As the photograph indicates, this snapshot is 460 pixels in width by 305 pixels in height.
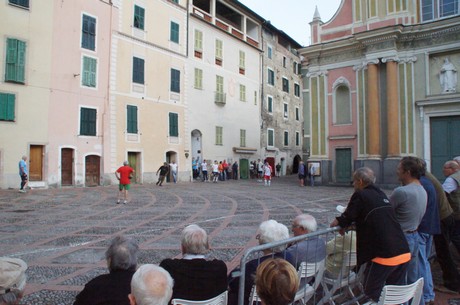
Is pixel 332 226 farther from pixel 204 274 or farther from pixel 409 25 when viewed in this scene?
pixel 409 25

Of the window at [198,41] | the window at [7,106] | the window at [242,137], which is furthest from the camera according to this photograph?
the window at [242,137]

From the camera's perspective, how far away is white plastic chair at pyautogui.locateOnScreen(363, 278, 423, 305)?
3.11 metres

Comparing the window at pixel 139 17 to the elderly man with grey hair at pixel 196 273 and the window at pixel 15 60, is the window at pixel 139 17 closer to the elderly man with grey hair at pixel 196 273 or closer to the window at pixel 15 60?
the window at pixel 15 60

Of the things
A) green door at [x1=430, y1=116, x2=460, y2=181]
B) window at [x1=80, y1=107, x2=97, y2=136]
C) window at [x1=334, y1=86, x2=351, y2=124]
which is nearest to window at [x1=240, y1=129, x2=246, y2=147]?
window at [x1=334, y1=86, x2=351, y2=124]

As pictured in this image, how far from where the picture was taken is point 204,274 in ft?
10.2

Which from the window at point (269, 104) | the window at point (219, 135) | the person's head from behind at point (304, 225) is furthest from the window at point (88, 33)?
the person's head from behind at point (304, 225)

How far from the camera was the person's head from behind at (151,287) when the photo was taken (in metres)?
2.33

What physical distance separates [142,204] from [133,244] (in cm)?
1042

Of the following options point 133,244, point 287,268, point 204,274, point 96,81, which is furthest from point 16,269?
point 96,81

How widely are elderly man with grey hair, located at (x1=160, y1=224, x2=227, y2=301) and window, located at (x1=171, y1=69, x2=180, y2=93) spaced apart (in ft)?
78.1

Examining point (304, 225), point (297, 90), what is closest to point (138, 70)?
point (304, 225)

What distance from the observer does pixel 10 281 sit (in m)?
2.20

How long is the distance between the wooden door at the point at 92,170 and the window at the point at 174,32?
997 centimetres

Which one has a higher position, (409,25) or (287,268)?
(409,25)
